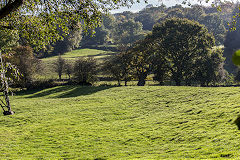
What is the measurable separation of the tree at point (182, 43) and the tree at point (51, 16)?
103 feet

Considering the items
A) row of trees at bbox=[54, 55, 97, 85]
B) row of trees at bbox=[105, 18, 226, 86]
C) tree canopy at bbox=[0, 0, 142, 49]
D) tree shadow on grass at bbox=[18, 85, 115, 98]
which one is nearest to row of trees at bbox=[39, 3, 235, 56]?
row of trees at bbox=[54, 55, 97, 85]

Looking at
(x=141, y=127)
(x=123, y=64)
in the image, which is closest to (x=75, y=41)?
(x=123, y=64)

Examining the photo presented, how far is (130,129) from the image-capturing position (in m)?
16.7

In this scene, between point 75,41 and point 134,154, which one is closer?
point 134,154

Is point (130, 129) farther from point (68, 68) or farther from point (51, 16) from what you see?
point (68, 68)

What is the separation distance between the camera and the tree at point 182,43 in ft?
133

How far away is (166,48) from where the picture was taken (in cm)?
4094

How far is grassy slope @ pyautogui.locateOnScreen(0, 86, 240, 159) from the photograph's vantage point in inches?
435

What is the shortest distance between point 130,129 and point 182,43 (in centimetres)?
2842

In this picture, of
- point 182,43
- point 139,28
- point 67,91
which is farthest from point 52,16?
point 139,28

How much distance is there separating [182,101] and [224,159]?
16353 mm

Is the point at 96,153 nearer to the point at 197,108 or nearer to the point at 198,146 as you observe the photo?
the point at 198,146

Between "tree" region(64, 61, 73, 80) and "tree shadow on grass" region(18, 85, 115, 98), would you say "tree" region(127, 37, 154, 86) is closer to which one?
"tree shadow on grass" region(18, 85, 115, 98)

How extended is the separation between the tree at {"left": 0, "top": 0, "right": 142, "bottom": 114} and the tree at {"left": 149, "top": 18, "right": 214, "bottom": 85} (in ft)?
103
